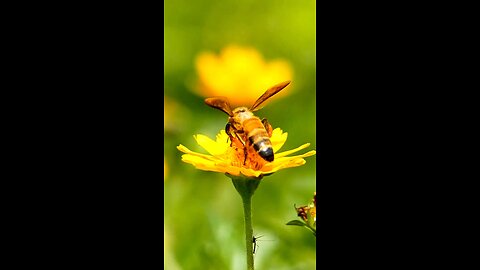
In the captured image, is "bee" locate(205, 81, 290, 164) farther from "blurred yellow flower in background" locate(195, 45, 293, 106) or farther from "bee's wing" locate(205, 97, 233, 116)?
"blurred yellow flower in background" locate(195, 45, 293, 106)

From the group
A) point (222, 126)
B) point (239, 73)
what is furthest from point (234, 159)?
point (239, 73)

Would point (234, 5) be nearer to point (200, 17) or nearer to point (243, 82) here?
point (200, 17)

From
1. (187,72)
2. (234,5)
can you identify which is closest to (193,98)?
(187,72)

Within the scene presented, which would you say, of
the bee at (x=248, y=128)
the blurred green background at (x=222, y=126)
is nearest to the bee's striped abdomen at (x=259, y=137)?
the bee at (x=248, y=128)

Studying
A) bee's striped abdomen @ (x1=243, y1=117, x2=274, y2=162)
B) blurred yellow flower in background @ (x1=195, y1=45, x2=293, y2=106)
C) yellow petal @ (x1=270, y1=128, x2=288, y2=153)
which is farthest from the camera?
blurred yellow flower in background @ (x1=195, y1=45, x2=293, y2=106)

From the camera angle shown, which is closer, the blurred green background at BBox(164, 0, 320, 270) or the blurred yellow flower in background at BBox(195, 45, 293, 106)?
the blurred green background at BBox(164, 0, 320, 270)

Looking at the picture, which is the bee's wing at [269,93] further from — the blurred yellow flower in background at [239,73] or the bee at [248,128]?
the blurred yellow flower in background at [239,73]

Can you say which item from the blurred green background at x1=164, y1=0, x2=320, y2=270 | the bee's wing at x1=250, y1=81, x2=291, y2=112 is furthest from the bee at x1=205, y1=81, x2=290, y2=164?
the blurred green background at x1=164, y1=0, x2=320, y2=270
